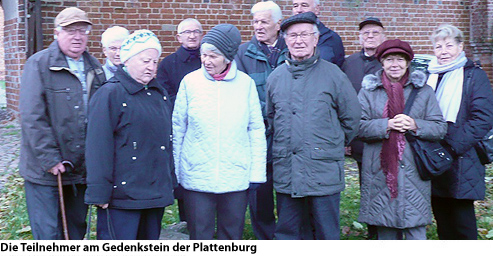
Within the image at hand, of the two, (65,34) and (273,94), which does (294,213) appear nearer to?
(273,94)

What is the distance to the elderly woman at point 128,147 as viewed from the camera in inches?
136

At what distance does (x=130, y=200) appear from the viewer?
11.6 ft

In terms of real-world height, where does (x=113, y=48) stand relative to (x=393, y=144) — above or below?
above

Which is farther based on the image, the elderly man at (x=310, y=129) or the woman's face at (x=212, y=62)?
the elderly man at (x=310, y=129)

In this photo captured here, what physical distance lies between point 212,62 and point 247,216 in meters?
2.58

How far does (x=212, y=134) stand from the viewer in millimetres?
3936

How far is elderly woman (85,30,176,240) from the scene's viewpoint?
11.4ft

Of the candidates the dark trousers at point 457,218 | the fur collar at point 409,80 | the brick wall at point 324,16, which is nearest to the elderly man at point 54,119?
the fur collar at point 409,80

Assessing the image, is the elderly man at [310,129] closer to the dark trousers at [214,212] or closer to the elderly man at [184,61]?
the dark trousers at [214,212]

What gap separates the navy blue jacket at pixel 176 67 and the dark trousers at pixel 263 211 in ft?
3.82

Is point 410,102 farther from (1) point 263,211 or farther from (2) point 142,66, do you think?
(2) point 142,66

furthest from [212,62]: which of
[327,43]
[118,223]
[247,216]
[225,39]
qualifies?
[247,216]

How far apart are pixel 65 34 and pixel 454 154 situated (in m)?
2.65

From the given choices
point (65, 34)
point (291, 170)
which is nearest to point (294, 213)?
point (291, 170)
